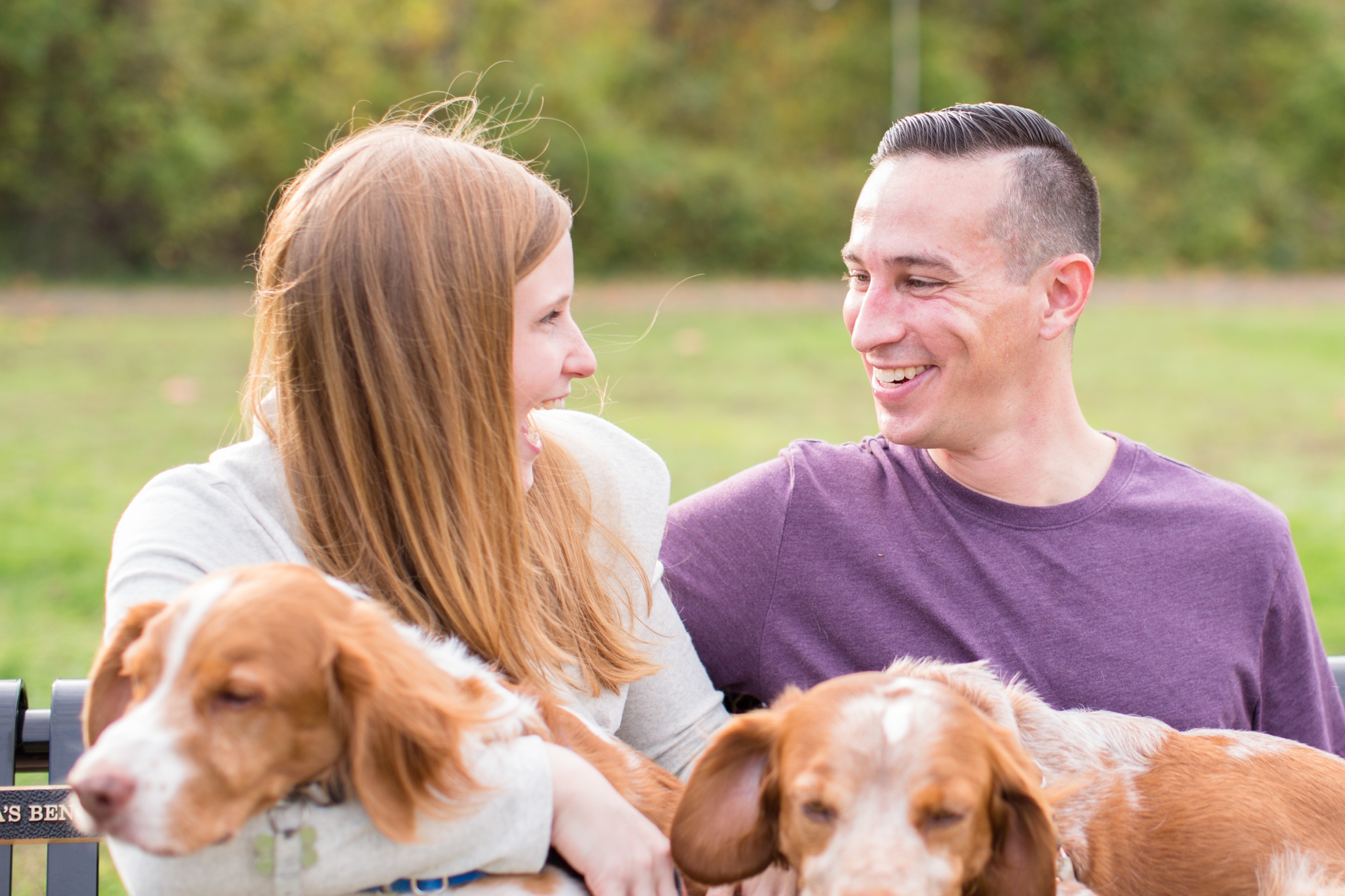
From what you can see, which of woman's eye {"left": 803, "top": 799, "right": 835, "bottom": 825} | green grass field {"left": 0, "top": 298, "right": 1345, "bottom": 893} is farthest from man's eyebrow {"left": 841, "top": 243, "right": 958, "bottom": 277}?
woman's eye {"left": 803, "top": 799, "right": 835, "bottom": 825}

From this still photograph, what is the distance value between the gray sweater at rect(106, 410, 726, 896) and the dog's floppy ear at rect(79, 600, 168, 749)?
0.07 meters

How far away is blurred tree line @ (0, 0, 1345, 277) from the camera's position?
2723 centimetres

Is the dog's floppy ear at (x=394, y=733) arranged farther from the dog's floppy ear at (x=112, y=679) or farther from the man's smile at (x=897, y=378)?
the man's smile at (x=897, y=378)

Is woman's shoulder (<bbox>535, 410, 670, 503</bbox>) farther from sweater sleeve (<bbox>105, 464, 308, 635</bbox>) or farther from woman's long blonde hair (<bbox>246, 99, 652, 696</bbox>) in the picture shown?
sweater sleeve (<bbox>105, 464, 308, 635</bbox>)

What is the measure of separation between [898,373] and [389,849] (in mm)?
1849

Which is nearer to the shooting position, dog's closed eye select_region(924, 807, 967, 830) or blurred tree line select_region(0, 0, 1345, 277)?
dog's closed eye select_region(924, 807, 967, 830)

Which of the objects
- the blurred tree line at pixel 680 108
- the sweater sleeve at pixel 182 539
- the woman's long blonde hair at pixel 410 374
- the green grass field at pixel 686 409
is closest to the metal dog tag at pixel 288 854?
the sweater sleeve at pixel 182 539

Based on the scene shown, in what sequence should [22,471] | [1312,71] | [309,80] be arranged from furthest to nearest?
[1312,71] → [309,80] → [22,471]

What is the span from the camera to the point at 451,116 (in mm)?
3516

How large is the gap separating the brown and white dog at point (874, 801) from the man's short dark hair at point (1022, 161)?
1.47 metres

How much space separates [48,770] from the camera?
3.04 meters

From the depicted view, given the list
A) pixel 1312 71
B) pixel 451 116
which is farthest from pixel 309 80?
pixel 1312 71

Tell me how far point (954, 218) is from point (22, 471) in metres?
9.42

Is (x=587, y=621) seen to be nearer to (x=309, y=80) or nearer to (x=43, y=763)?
(x=43, y=763)
